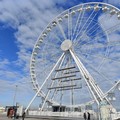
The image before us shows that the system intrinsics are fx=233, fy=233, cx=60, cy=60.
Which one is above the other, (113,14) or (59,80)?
(113,14)

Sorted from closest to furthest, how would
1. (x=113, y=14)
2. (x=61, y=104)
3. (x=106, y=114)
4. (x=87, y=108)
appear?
(x=106, y=114), (x=113, y=14), (x=87, y=108), (x=61, y=104)

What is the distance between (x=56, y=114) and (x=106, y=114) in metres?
19.5

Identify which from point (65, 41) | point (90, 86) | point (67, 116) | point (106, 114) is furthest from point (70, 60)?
point (106, 114)

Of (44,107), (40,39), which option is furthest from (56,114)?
(40,39)

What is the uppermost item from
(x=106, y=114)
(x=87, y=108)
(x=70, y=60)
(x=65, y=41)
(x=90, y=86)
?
(x=65, y=41)

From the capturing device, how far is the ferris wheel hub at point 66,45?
3738cm

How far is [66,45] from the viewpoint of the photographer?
3781 cm

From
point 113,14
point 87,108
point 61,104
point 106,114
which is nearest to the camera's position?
point 106,114

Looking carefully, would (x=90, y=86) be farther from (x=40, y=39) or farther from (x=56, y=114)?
(x=40, y=39)

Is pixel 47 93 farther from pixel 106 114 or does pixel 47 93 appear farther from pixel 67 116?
pixel 106 114

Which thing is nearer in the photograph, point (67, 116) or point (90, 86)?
point (90, 86)

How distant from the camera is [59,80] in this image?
41062mm

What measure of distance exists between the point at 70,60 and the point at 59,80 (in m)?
4.77

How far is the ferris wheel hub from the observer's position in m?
37.4
